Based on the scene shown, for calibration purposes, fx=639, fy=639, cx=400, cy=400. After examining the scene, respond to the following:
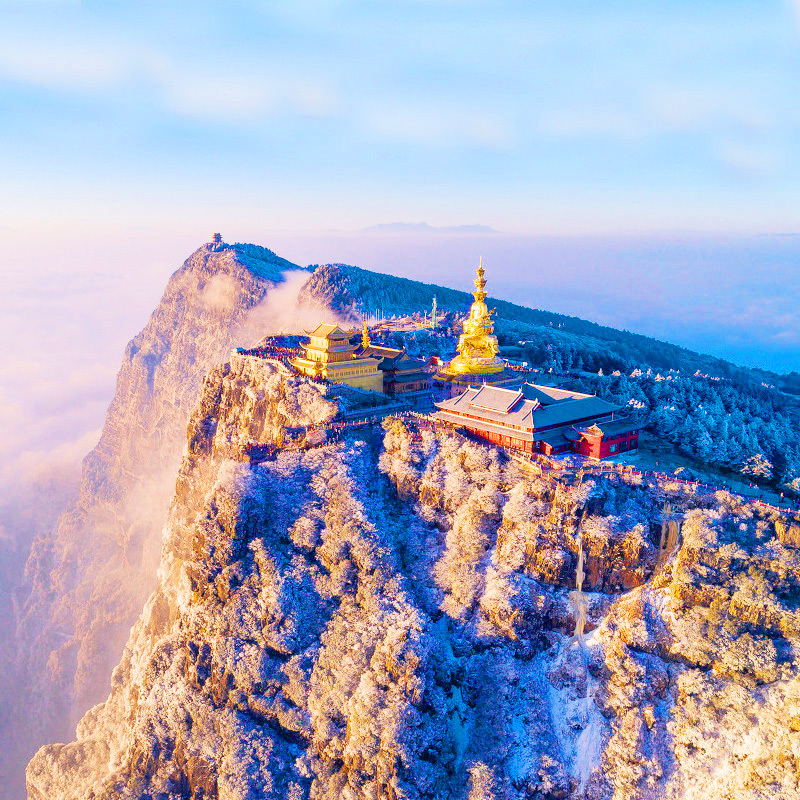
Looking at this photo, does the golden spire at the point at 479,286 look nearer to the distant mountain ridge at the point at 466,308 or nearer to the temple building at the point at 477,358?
the temple building at the point at 477,358

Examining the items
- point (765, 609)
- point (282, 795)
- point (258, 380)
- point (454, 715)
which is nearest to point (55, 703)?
point (258, 380)

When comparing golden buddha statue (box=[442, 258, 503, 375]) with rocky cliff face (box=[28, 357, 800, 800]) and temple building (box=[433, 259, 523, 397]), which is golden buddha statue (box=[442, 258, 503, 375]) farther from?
rocky cliff face (box=[28, 357, 800, 800])

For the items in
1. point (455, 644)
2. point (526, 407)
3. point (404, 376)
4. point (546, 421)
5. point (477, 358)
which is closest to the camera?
point (455, 644)

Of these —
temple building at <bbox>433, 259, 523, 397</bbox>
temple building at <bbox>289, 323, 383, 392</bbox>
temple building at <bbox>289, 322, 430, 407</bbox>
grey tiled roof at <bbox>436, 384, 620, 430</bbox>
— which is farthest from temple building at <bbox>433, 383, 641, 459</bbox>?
temple building at <bbox>289, 323, 383, 392</bbox>

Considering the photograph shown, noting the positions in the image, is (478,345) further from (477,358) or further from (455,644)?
(455,644)

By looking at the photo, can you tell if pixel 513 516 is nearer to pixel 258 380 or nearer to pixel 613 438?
pixel 613 438

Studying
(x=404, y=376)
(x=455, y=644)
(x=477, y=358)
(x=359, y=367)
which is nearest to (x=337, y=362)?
(x=359, y=367)

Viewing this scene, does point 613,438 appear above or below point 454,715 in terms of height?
above
